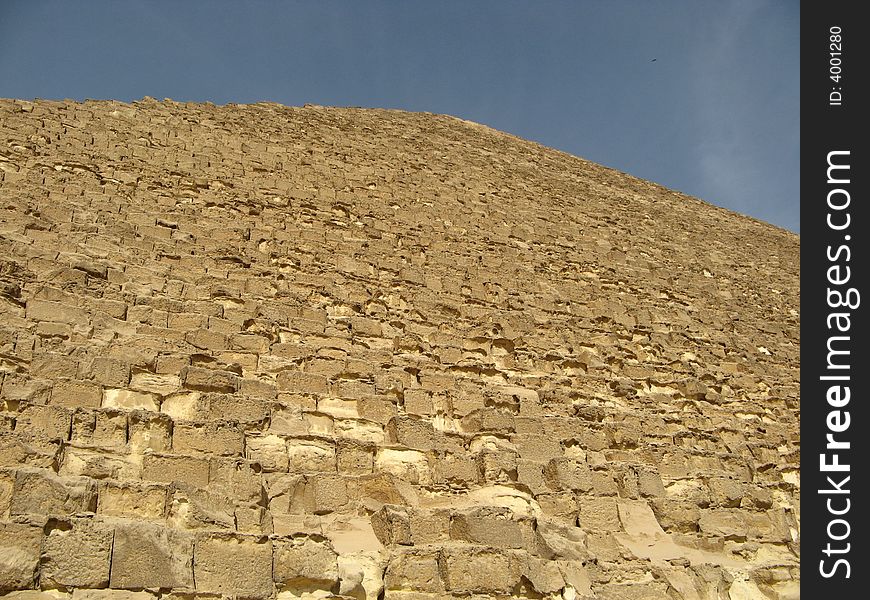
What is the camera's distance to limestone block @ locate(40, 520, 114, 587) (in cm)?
256

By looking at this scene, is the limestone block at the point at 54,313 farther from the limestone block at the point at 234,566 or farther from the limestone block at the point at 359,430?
the limestone block at the point at 234,566

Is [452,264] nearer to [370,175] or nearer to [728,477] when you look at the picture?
[370,175]

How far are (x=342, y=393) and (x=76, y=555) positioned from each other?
2.04 meters

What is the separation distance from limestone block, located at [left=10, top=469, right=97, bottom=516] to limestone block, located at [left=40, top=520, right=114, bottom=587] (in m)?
0.15

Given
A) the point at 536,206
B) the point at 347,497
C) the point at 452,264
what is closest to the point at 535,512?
the point at 347,497

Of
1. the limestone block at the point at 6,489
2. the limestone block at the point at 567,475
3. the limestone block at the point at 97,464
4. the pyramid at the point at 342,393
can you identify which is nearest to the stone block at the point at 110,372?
the pyramid at the point at 342,393

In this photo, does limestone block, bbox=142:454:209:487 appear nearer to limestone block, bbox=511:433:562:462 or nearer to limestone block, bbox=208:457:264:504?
limestone block, bbox=208:457:264:504

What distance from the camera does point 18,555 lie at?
8.29 ft

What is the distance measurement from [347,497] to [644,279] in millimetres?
6236

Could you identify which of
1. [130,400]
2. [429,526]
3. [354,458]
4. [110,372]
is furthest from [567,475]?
[110,372]

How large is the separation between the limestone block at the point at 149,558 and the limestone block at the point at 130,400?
1089 millimetres

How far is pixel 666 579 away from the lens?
3.74m

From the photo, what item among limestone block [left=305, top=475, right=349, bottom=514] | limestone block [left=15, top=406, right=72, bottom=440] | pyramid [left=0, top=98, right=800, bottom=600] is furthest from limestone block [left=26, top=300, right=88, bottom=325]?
limestone block [left=305, top=475, right=349, bottom=514]

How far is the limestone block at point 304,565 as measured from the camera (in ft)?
9.69
